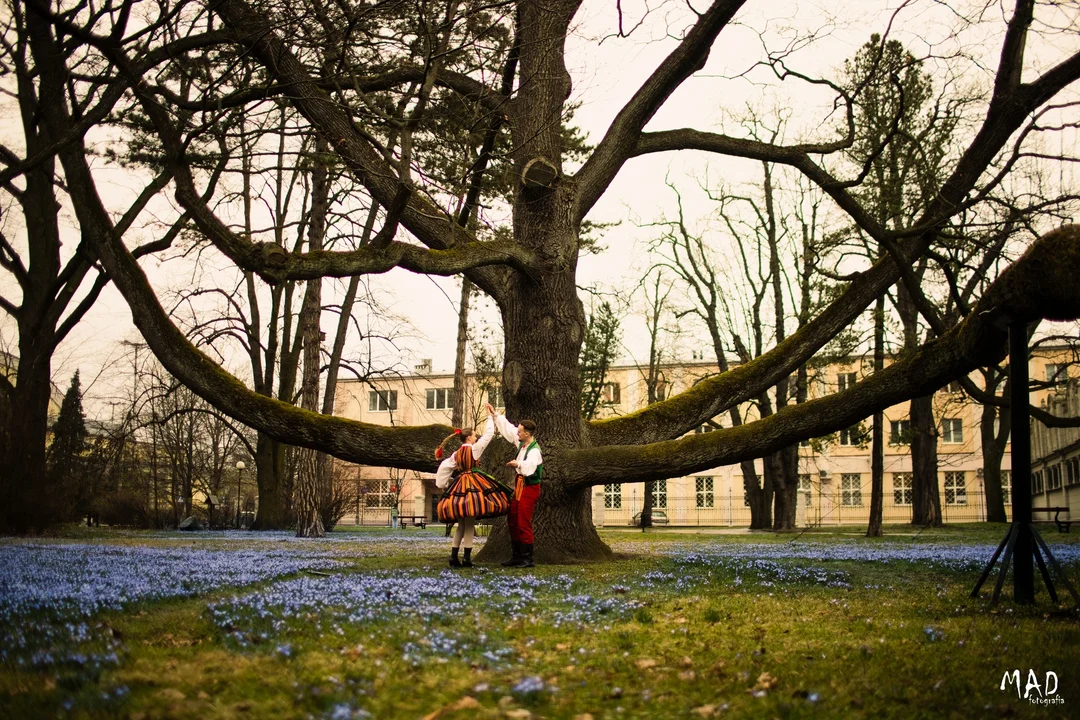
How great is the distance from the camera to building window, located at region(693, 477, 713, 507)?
218ft

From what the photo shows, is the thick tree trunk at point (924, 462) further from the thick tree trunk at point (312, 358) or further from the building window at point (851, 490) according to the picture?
the building window at point (851, 490)

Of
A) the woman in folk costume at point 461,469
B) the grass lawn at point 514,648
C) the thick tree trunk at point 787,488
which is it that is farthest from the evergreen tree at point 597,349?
the grass lawn at point 514,648

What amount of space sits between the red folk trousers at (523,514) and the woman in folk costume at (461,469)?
0.55 metres

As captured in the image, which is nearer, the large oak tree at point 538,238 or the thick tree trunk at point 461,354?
the large oak tree at point 538,238

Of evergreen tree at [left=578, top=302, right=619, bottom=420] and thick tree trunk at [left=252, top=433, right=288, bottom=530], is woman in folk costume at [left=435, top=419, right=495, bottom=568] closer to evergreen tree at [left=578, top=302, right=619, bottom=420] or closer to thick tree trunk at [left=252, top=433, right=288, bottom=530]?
thick tree trunk at [left=252, top=433, right=288, bottom=530]

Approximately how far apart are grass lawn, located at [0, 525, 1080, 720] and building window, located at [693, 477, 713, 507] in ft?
189

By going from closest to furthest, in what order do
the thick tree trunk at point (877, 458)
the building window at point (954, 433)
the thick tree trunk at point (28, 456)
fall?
the thick tree trunk at point (28, 456)
the thick tree trunk at point (877, 458)
the building window at point (954, 433)

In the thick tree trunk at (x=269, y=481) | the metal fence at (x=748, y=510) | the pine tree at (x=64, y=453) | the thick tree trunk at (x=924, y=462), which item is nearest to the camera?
the pine tree at (x=64, y=453)

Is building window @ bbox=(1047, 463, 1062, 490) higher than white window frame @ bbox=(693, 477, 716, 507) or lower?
higher

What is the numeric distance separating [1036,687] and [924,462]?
31069 millimetres

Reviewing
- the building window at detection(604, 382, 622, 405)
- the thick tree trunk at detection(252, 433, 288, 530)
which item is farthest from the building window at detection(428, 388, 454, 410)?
the thick tree trunk at detection(252, 433, 288, 530)

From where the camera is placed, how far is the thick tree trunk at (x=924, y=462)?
3206cm

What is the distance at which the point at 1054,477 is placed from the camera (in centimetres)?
5381

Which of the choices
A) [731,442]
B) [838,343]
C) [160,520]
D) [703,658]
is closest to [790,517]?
[838,343]
